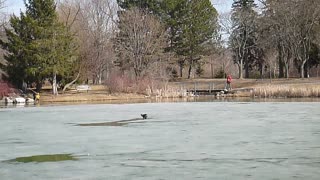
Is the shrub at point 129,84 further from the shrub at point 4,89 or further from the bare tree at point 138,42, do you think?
the shrub at point 4,89

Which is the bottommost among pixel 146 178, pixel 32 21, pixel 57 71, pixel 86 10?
→ pixel 146 178

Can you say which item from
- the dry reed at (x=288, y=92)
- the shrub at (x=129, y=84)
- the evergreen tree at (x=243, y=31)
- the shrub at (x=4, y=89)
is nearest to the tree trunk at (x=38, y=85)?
the shrub at (x=4, y=89)

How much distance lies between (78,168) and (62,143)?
367 centimetres

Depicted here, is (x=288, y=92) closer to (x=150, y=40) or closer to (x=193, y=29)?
(x=150, y=40)

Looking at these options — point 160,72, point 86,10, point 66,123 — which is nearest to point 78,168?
point 66,123

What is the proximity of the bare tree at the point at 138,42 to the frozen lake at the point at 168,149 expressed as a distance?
33.1 meters

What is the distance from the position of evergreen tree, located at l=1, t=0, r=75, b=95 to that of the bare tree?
9069 mm

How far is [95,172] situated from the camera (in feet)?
29.5

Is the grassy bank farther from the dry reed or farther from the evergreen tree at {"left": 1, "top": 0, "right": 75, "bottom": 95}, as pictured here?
the evergreen tree at {"left": 1, "top": 0, "right": 75, "bottom": 95}

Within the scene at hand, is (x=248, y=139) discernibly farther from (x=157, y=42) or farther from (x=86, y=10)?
(x=86, y=10)

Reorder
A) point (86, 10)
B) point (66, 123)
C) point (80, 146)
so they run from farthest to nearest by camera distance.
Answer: point (86, 10) → point (66, 123) → point (80, 146)

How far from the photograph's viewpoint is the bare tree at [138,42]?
51.7 m

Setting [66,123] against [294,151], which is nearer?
[294,151]

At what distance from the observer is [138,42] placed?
51781mm
